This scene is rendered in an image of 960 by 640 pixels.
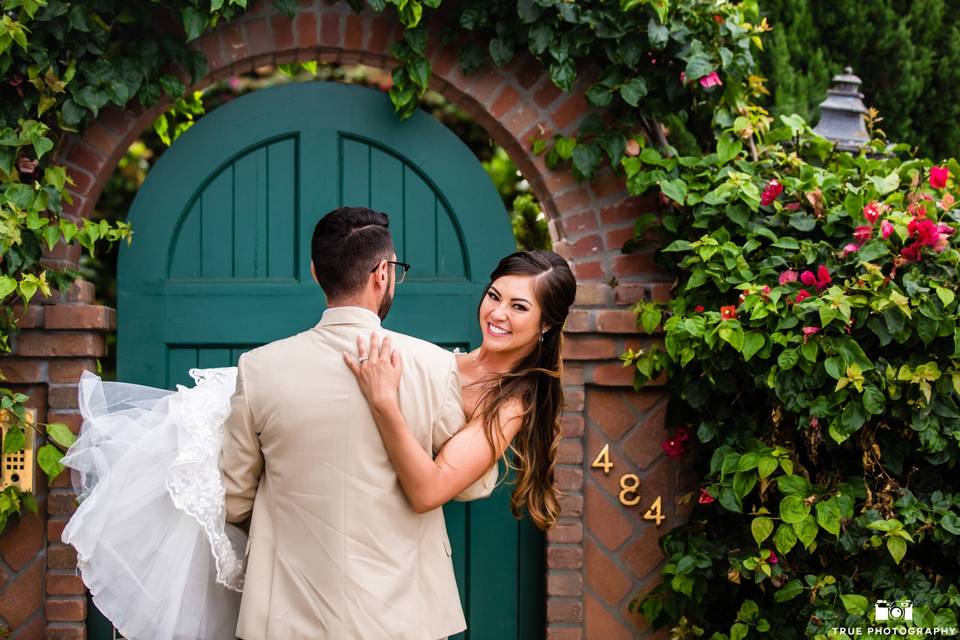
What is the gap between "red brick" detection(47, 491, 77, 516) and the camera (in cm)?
330

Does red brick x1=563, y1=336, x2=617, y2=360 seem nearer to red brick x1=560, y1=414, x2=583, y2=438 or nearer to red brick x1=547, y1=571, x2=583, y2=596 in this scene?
red brick x1=560, y1=414, x2=583, y2=438

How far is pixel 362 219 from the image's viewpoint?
249 cm

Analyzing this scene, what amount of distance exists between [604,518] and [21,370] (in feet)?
6.88

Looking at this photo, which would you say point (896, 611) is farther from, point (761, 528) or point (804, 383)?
point (804, 383)

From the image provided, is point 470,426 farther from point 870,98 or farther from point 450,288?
point 870,98

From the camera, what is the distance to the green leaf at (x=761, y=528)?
122 inches

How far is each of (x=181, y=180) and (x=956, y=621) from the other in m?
2.98

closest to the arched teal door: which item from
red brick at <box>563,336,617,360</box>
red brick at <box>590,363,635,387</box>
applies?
red brick at <box>563,336,617,360</box>

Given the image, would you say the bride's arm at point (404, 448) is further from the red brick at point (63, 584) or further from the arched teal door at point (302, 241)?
the red brick at point (63, 584)

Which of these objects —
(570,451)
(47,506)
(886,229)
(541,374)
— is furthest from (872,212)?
(47,506)

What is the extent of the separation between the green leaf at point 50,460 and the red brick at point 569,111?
81.8 inches

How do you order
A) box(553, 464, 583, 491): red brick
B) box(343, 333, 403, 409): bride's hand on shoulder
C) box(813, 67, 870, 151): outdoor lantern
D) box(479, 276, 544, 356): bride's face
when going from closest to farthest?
box(343, 333, 403, 409): bride's hand on shoulder
box(479, 276, 544, 356): bride's face
box(553, 464, 583, 491): red brick
box(813, 67, 870, 151): outdoor lantern

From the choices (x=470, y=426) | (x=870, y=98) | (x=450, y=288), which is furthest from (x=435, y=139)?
(x=870, y=98)

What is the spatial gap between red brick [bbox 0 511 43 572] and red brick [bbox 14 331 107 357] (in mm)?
555
